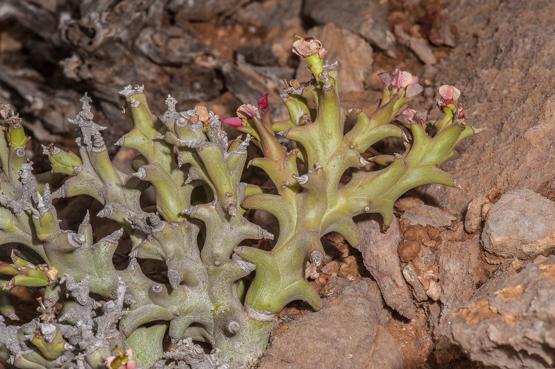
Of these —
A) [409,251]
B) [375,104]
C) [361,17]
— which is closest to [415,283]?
[409,251]

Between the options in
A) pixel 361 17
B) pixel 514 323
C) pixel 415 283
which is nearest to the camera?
pixel 514 323

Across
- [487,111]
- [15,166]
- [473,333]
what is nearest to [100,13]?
[15,166]

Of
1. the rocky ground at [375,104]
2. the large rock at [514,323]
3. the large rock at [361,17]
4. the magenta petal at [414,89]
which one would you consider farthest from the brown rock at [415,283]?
the large rock at [361,17]

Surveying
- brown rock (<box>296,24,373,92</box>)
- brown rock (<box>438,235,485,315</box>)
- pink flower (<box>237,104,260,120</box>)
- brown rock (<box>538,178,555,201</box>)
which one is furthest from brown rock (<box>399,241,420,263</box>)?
brown rock (<box>296,24,373,92</box>)

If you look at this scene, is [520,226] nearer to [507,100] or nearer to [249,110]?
[507,100]

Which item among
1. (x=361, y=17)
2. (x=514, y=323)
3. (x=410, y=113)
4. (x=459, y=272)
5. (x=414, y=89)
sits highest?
(x=414, y=89)

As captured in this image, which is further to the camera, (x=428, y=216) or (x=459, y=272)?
(x=428, y=216)

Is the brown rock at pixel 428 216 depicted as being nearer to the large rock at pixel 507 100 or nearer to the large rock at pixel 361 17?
the large rock at pixel 507 100
